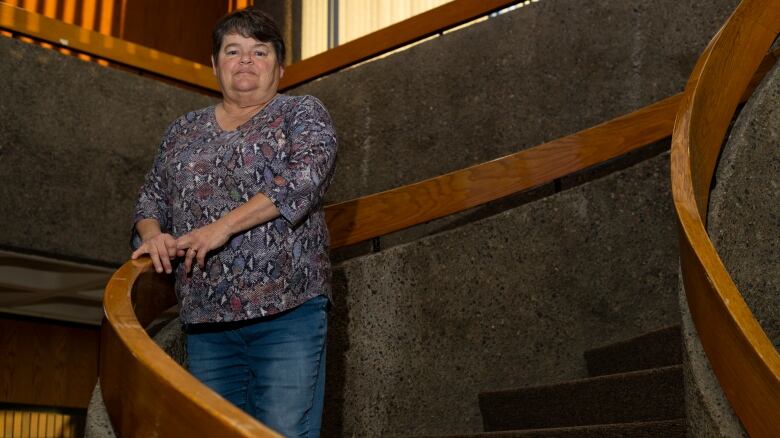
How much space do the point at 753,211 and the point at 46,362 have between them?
17.3 feet

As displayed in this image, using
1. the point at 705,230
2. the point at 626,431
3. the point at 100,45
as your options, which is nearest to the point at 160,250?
the point at 705,230

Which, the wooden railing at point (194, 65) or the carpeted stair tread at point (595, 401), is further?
the wooden railing at point (194, 65)

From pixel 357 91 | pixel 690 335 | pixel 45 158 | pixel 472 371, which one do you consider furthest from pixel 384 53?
pixel 690 335

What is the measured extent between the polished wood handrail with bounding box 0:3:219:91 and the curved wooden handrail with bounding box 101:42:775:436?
6.29ft

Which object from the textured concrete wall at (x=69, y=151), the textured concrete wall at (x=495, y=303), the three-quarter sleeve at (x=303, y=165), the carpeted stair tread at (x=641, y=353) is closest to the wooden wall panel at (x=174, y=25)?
the textured concrete wall at (x=69, y=151)

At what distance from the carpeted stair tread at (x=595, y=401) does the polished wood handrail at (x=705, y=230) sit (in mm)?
623

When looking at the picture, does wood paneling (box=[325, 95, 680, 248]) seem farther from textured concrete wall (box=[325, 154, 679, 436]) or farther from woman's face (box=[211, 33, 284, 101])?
woman's face (box=[211, 33, 284, 101])

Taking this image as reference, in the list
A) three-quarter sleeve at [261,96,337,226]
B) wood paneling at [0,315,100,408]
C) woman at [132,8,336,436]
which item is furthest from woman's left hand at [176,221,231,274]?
wood paneling at [0,315,100,408]

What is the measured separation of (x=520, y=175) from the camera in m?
3.42

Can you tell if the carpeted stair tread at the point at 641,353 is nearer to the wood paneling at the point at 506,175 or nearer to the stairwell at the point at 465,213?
the stairwell at the point at 465,213

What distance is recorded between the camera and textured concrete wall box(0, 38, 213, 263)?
166 inches

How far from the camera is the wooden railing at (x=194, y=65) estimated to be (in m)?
4.48

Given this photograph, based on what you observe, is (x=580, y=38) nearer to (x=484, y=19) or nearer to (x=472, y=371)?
(x=484, y=19)

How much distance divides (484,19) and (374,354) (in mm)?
2055
